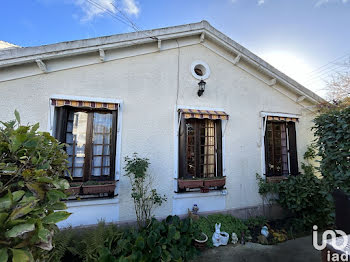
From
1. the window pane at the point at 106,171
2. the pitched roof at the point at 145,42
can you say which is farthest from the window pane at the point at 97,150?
the pitched roof at the point at 145,42

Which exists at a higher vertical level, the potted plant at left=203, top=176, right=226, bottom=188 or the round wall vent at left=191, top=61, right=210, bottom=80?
the round wall vent at left=191, top=61, right=210, bottom=80

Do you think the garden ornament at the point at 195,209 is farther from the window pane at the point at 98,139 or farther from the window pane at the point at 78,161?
the window pane at the point at 78,161

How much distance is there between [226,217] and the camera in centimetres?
631

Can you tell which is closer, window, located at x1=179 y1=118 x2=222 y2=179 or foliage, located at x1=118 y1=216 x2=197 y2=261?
foliage, located at x1=118 y1=216 x2=197 y2=261

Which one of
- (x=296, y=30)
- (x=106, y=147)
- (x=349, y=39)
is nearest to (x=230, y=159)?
(x=106, y=147)

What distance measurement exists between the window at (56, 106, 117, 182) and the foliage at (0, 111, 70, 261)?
3.76m

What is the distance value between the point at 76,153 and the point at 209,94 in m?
5.25

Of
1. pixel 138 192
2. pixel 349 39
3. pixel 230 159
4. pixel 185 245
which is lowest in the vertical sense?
pixel 185 245

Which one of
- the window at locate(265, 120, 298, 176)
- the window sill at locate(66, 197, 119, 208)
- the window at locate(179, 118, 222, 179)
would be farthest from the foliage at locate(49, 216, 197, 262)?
the window at locate(265, 120, 298, 176)

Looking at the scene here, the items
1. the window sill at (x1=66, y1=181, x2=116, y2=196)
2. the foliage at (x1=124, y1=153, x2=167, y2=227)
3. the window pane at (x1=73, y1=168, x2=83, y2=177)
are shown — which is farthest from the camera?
the window pane at (x1=73, y1=168, x2=83, y2=177)

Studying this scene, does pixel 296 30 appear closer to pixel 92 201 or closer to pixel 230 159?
pixel 230 159

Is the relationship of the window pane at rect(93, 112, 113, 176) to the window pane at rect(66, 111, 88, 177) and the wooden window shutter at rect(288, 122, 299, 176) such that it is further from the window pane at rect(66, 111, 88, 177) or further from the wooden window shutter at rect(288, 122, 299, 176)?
the wooden window shutter at rect(288, 122, 299, 176)

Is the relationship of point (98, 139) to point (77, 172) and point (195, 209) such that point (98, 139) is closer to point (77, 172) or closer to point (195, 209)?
point (77, 172)

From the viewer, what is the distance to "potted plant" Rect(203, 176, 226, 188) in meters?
6.23
